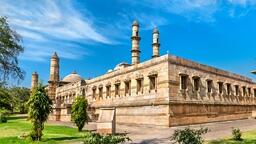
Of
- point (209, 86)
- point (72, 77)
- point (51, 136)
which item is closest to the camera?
Answer: point (51, 136)

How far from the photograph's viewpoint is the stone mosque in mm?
25969

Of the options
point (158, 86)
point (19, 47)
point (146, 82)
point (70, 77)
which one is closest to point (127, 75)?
point (146, 82)

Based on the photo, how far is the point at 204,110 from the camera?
1130 inches

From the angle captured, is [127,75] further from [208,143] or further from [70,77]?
[70,77]

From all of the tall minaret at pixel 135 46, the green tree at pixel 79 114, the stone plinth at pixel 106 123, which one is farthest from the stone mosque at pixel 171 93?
the stone plinth at pixel 106 123

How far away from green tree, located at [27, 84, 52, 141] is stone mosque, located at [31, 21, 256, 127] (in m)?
2.39

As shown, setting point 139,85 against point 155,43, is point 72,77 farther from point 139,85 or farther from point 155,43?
point 139,85

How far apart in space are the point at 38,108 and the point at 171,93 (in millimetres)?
11230

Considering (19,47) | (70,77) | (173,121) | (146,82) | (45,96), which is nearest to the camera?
(45,96)

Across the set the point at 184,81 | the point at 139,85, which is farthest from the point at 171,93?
the point at 139,85

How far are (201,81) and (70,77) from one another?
4243cm

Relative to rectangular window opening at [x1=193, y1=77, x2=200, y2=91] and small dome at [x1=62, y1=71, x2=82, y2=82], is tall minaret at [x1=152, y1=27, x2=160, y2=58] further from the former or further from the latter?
small dome at [x1=62, y1=71, x2=82, y2=82]

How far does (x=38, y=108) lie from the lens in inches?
731

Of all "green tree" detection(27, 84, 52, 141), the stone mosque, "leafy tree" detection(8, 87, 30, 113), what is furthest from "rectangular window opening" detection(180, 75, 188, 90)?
"leafy tree" detection(8, 87, 30, 113)
